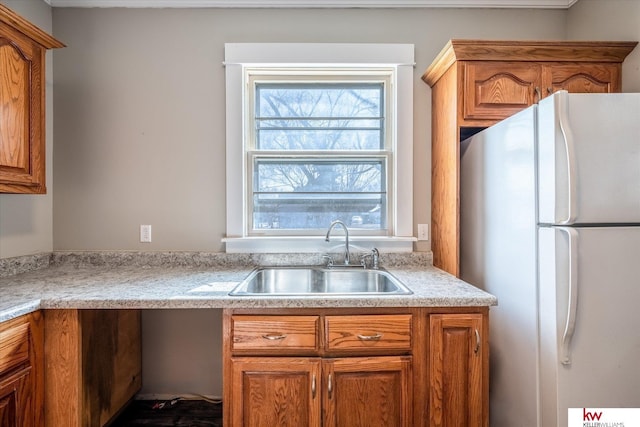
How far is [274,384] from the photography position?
53.2 inches

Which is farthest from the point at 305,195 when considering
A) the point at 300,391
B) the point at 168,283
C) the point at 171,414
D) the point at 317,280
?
the point at 171,414

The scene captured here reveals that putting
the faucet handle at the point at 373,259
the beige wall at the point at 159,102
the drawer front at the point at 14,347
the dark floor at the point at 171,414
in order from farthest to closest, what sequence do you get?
the beige wall at the point at 159,102 < the faucet handle at the point at 373,259 < the dark floor at the point at 171,414 < the drawer front at the point at 14,347

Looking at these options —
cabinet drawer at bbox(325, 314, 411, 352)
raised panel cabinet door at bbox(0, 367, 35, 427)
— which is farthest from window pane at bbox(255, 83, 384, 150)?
raised panel cabinet door at bbox(0, 367, 35, 427)

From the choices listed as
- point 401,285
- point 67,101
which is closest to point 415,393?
point 401,285

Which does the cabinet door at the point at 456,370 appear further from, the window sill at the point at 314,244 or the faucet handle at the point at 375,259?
the window sill at the point at 314,244

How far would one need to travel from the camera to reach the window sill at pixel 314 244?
207cm

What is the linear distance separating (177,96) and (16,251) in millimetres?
1247

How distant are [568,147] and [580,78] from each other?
0.86 metres

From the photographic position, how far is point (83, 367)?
141 centimetres

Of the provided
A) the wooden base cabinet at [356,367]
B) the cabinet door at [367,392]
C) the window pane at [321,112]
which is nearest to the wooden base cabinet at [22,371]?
the wooden base cabinet at [356,367]

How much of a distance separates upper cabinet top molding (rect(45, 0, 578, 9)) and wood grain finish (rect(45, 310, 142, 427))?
5.97 ft

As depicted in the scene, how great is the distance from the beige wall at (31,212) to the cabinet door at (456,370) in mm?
2206

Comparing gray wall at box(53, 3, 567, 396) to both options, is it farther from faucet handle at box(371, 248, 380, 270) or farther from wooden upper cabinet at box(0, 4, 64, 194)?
faucet handle at box(371, 248, 380, 270)

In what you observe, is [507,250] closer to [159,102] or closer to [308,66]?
[308,66]
